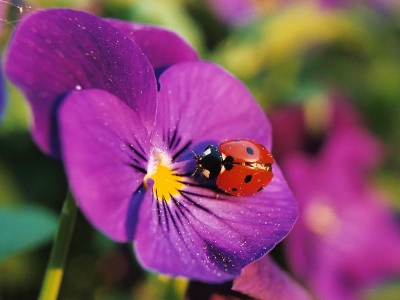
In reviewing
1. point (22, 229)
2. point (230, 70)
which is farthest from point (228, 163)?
point (230, 70)

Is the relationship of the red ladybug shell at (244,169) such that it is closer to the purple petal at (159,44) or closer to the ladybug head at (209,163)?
the ladybug head at (209,163)

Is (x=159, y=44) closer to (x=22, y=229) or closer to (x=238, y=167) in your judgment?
(x=238, y=167)

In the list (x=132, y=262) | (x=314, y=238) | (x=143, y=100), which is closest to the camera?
(x=143, y=100)

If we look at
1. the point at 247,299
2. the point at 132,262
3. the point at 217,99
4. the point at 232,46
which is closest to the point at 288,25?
the point at 232,46

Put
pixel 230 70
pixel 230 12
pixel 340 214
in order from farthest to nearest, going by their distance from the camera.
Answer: pixel 230 12, pixel 340 214, pixel 230 70

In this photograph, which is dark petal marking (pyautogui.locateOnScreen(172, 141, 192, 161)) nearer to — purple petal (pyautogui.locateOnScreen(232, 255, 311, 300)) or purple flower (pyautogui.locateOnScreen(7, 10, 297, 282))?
purple flower (pyautogui.locateOnScreen(7, 10, 297, 282))

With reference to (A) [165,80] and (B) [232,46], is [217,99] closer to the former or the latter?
(A) [165,80]

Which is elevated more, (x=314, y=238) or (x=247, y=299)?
(x=247, y=299)
